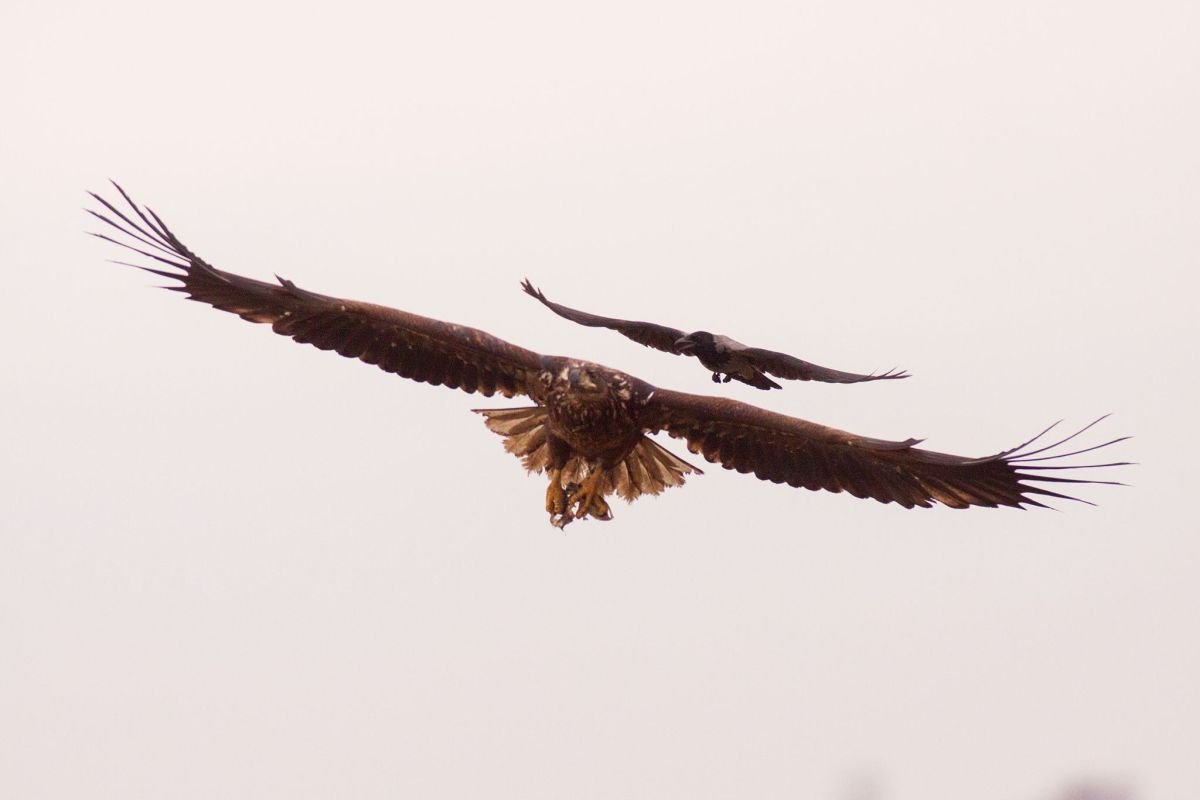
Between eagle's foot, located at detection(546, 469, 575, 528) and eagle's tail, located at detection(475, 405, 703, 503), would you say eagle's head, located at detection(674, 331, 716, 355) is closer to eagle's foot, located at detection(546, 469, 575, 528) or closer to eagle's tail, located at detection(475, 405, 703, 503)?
eagle's tail, located at detection(475, 405, 703, 503)

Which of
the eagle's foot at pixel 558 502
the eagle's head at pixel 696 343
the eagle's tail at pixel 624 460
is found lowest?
the eagle's foot at pixel 558 502

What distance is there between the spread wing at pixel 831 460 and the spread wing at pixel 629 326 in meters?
0.32

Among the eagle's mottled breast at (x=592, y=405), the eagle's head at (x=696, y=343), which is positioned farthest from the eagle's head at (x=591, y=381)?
the eagle's head at (x=696, y=343)

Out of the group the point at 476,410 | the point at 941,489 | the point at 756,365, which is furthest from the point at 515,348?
the point at 941,489

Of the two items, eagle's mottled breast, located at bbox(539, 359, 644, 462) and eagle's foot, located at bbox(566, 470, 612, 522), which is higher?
eagle's mottled breast, located at bbox(539, 359, 644, 462)

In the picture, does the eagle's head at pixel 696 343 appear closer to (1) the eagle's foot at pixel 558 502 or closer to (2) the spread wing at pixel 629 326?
(2) the spread wing at pixel 629 326

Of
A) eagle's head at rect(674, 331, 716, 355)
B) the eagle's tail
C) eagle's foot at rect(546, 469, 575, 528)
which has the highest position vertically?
eagle's head at rect(674, 331, 716, 355)

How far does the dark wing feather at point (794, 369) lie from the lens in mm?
13680

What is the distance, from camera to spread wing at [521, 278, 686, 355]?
14133mm

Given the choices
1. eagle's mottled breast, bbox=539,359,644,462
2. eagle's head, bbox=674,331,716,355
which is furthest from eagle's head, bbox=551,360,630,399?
eagle's head, bbox=674,331,716,355

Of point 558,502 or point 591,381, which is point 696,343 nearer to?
point 591,381

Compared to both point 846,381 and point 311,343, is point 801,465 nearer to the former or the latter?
point 846,381

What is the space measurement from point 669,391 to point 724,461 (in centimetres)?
63

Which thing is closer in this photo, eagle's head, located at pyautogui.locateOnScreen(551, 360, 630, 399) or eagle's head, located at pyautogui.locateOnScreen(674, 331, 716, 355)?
eagle's head, located at pyautogui.locateOnScreen(674, 331, 716, 355)
